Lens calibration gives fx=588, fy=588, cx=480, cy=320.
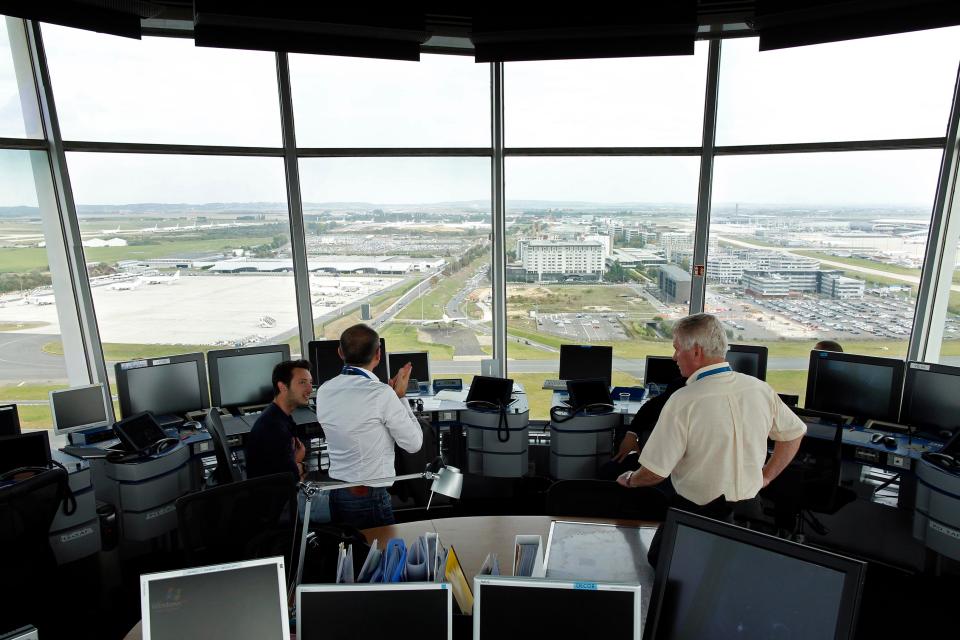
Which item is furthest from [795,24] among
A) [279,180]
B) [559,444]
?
[279,180]

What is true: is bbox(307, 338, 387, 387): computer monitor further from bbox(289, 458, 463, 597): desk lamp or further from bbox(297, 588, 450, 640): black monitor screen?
bbox(297, 588, 450, 640): black monitor screen

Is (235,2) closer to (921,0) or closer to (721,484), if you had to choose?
(721,484)

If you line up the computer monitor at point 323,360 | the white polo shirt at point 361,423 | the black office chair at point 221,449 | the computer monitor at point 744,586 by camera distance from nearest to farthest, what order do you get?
the computer monitor at point 744,586 < the white polo shirt at point 361,423 < the black office chair at point 221,449 < the computer monitor at point 323,360

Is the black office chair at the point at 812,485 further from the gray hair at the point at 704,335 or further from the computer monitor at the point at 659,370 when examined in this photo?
the gray hair at the point at 704,335

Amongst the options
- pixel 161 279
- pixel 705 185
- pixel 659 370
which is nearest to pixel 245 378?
pixel 161 279

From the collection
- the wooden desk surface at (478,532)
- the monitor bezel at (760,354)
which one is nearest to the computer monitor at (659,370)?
the monitor bezel at (760,354)

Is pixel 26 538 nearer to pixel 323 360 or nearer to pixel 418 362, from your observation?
pixel 323 360
